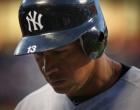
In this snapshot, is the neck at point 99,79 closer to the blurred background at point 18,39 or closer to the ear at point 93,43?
the ear at point 93,43

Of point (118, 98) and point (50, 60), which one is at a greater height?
point (50, 60)

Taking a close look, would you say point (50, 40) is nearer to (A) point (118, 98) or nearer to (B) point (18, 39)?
(A) point (118, 98)

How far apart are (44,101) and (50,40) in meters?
0.27

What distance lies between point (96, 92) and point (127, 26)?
1.64 metres

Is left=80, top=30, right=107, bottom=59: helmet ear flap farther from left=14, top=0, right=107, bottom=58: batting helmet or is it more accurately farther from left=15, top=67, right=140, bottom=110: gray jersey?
left=15, top=67, right=140, bottom=110: gray jersey

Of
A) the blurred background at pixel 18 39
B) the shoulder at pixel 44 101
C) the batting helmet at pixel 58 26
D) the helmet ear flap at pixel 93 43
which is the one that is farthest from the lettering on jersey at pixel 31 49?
the blurred background at pixel 18 39

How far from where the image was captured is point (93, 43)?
1.32 m

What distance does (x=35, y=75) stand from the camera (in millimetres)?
2725

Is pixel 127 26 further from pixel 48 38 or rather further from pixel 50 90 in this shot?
pixel 48 38

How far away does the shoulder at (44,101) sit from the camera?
56.8 inches

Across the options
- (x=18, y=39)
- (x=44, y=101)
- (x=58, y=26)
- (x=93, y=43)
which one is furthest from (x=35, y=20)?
(x=18, y=39)

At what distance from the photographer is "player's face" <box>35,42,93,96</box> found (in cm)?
Result: 126

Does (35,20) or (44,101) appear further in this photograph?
(44,101)

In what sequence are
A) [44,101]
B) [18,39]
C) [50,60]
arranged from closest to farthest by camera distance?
[50,60] → [44,101] → [18,39]
